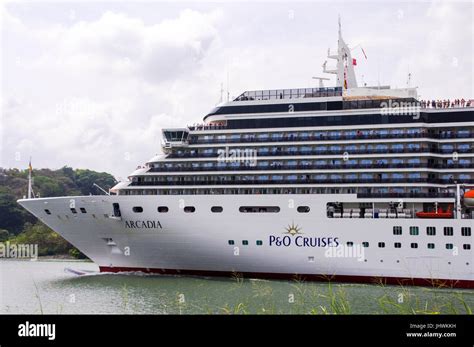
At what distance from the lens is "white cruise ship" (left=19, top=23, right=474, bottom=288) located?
27.0 metres

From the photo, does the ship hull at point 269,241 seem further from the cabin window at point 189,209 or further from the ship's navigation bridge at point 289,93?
the ship's navigation bridge at point 289,93

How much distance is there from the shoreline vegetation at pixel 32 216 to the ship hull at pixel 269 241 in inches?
1471

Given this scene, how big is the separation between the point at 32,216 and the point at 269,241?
56290 millimetres

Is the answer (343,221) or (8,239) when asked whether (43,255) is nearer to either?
(8,239)

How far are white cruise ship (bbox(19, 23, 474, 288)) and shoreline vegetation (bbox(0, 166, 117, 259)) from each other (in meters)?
37.3

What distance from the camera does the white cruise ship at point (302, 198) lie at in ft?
88.5

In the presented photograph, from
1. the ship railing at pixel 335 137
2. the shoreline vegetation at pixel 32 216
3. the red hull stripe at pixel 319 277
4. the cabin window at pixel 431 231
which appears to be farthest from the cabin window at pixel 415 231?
the shoreline vegetation at pixel 32 216
